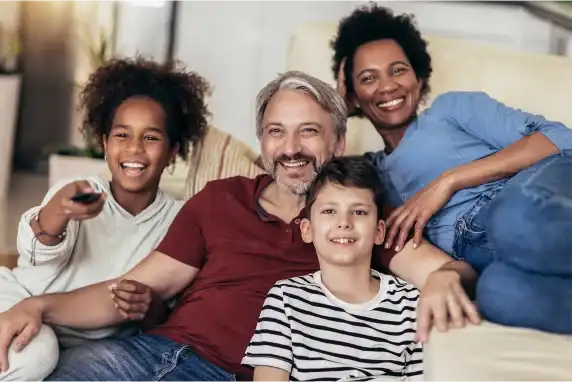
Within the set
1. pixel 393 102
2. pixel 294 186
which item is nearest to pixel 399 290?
pixel 294 186

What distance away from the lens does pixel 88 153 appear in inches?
135

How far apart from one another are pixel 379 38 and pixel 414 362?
38.2 inches

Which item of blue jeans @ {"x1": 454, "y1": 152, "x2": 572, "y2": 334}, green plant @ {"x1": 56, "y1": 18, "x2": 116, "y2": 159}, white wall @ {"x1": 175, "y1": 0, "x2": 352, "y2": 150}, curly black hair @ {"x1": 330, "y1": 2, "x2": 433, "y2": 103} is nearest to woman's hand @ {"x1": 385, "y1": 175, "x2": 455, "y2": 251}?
blue jeans @ {"x1": 454, "y1": 152, "x2": 572, "y2": 334}

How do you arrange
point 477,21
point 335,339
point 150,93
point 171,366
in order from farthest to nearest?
point 477,21
point 150,93
point 171,366
point 335,339

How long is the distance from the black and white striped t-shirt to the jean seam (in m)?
0.18

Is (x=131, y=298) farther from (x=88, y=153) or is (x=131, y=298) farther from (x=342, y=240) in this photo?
(x=88, y=153)

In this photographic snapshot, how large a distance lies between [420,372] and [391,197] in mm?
496

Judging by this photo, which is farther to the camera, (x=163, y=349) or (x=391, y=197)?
(x=391, y=197)

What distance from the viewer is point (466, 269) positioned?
4.42ft

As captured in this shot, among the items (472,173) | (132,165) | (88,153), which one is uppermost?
(472,173)

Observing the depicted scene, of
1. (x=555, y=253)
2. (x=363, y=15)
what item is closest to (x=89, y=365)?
(x=555, y=253)

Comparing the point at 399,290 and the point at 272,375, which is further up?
the point at 399,290

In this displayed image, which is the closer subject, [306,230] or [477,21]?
[306,230]

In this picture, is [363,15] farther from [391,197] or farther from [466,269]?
[466,269]
